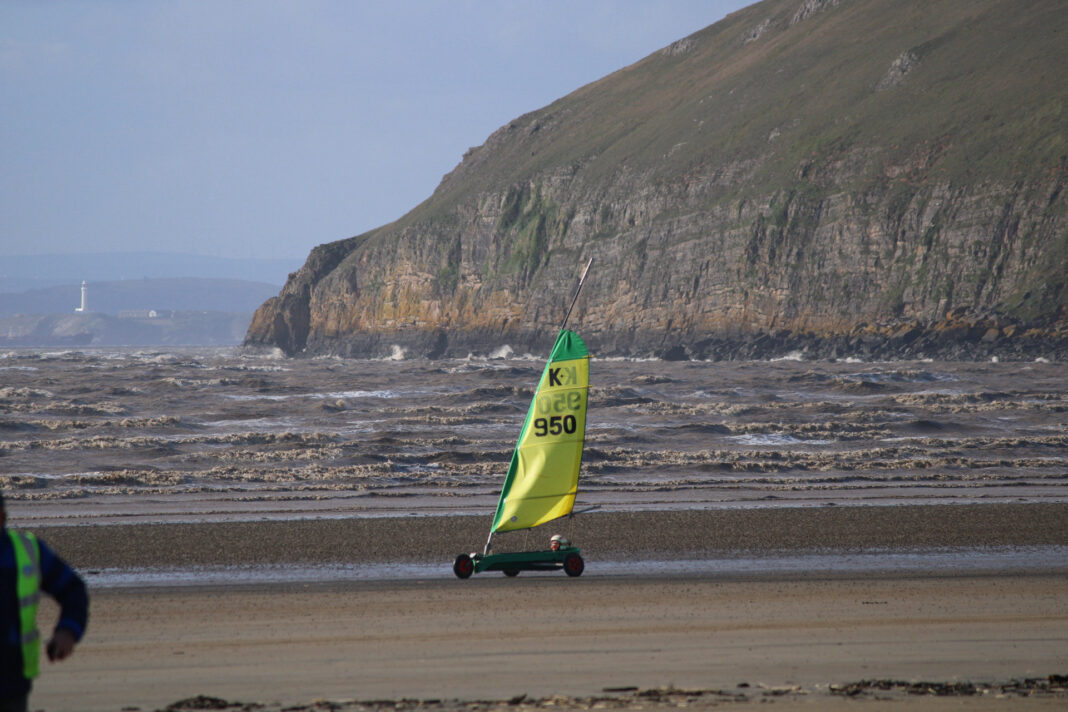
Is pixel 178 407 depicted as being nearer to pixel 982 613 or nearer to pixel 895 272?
pixel 982 613

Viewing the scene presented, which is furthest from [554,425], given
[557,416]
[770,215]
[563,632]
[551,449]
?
[770,215]

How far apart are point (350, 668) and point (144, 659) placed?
1.98 meters

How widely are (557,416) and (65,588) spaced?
9.41 meters

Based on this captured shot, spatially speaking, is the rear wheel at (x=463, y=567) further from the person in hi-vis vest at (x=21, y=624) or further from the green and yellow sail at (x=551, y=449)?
the person in hi-vis vest at (x=21, y=624)

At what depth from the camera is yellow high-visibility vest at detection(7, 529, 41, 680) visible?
487 cm

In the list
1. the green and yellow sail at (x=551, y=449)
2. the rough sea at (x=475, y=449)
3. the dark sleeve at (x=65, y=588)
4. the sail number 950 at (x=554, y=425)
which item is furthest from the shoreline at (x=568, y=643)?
the rough sea at (x=475, y=449)

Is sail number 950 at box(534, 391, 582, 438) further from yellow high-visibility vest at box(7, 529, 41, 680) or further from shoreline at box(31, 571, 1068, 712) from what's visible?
yellow high-visibility vest at box(7, 529, 41, 680)

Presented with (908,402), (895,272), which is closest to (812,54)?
(895,272)

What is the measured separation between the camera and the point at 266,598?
38.9 ft

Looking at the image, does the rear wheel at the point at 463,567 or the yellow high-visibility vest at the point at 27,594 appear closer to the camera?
the yellow high-visibility vest at the point at 27,594

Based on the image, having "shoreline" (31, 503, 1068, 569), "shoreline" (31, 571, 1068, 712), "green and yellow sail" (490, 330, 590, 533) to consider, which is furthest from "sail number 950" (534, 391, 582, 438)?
"shoreline" (31, 503, 1068, 569)

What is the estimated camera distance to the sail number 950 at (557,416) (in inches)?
554

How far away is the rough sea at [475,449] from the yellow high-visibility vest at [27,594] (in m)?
13.6

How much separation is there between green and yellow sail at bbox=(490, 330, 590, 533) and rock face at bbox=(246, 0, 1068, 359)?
257 feet
